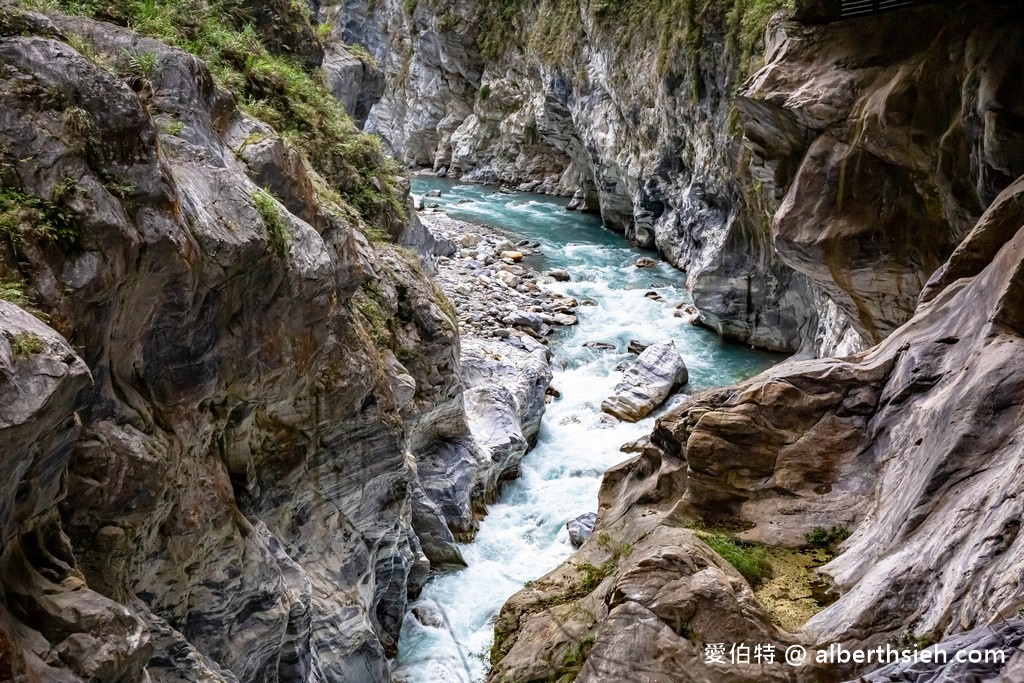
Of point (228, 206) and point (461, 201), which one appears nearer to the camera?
point (228, 206)

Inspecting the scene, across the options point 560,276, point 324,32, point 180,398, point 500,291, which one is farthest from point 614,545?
point 560,276

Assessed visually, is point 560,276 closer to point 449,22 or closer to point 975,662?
point 975,662

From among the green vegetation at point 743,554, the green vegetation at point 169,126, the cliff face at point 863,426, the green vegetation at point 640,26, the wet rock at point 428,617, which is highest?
the green vegetation at point 640,26

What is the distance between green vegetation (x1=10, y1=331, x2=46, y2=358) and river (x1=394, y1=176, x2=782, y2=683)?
8645 millimetres

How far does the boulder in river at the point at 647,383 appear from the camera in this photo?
18.8m

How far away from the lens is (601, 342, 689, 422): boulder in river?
18.8 metres

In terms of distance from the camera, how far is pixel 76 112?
6445 mm

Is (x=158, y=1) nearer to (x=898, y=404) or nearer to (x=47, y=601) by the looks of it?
(x=47, y=601)

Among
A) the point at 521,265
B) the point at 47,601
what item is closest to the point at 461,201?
the point at 521,265

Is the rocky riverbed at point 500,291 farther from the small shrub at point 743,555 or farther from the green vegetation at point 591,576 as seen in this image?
the small shrub at point 743,555

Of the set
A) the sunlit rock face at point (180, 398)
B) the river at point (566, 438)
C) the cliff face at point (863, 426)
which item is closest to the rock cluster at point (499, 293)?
the river at point (566, 438)

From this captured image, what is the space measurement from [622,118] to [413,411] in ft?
69.5

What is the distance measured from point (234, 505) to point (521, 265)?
20.5 meters

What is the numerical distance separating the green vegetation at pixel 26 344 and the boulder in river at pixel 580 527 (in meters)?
10.9
